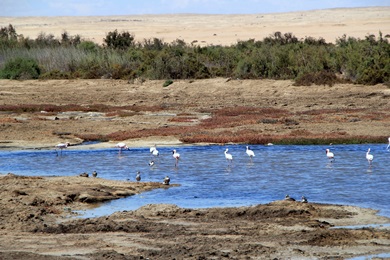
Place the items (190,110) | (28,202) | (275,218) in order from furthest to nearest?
(190,110) → (28,202) → (275,218)

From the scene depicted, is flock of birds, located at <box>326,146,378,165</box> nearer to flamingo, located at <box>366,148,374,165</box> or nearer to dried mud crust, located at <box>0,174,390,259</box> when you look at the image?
flamingo, located at <box>366,148,374,165</box>

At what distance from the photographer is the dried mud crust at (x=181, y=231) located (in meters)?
11.8

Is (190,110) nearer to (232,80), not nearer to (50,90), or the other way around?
(232,80)

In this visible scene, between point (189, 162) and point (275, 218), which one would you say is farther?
point (189, 162)

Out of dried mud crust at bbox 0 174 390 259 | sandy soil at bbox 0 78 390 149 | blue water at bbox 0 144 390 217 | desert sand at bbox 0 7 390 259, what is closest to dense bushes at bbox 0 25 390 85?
sandy soil at bbox 0 78 390 149

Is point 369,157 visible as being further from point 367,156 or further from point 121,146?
point 121,146

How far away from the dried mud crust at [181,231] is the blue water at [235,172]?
1.16 m

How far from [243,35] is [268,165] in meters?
86.2

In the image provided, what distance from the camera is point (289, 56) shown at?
1900 inches

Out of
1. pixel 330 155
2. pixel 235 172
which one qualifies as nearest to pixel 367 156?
pixel 330 155

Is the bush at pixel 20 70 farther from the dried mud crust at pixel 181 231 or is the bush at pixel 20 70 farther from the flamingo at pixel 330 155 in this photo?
the dried mud crust at pixel 181 231

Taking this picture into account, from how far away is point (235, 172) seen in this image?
22484mm

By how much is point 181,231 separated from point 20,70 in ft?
143

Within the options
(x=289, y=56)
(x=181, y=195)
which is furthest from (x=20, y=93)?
(x=181, y=195)
